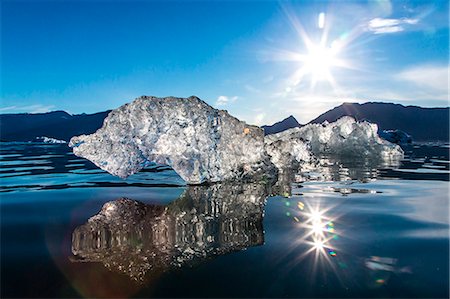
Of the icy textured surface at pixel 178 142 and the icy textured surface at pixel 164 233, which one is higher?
the icy textured surface at pixel 178 142

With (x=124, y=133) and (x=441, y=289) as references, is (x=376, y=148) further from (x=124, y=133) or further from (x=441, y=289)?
(x=441, y=289)

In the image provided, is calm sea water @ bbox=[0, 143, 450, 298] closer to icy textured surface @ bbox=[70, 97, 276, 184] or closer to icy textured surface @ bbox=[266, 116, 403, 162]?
icy textured surface @ bbox=[70, 97, 276, 184]

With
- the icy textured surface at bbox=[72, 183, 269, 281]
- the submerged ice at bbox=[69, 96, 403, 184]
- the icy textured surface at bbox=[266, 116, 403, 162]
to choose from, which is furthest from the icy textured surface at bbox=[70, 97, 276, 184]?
the icy textured surface at bbox=[266, 116, 403, 162]

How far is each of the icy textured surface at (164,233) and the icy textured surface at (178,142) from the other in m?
0.94

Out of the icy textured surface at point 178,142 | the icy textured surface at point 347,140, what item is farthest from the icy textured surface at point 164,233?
the icy textured surface at point 347,140

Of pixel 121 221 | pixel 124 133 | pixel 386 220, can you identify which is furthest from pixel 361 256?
pixel 124 133

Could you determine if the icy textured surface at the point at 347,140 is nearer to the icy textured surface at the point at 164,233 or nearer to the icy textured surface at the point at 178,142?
the icy textured surface at the point at 178,142

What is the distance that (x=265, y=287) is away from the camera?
1643 millimetres

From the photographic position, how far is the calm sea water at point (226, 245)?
1.66 m

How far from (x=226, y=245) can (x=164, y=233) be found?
1.69 ft

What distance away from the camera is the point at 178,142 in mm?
4426

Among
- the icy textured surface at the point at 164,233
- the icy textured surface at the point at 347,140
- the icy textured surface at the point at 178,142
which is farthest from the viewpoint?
the icy textured surface at the point at 347,140

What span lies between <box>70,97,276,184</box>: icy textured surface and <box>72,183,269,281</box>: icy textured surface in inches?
37.0

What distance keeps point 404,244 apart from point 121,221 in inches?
85.1
